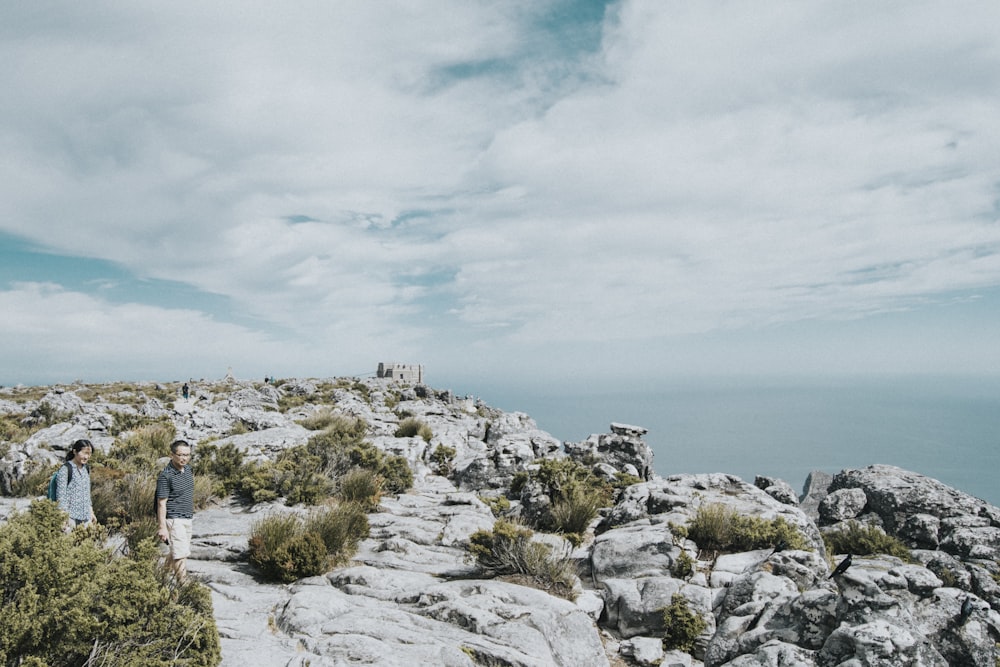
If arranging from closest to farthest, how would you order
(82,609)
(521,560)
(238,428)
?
(82,609) < (521,560) < (238,428)

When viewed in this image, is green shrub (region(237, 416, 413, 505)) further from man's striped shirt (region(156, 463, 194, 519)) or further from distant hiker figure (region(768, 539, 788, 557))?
distant hiker figure (region(768, 539, 788, 557))

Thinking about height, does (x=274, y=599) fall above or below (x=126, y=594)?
below

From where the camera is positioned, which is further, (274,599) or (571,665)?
(274,599)

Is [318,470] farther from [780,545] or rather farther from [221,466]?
[780,545]

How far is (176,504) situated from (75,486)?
7.60ft

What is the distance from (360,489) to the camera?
624 inches

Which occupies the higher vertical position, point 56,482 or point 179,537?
point 56,482

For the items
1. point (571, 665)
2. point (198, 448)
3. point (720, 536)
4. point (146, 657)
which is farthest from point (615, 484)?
point (146, 657)

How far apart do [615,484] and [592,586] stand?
877 cm

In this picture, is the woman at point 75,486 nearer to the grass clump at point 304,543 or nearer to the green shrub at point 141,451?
the grass clump at point 304,543

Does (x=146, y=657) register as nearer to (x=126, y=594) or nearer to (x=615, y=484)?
(x=126, y=594)

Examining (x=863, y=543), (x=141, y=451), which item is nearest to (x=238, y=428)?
(x=141, y=451)

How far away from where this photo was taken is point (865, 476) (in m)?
25.2

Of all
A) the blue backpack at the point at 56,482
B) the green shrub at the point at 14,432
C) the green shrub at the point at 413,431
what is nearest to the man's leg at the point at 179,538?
the blue backpack at the point at 56,482
